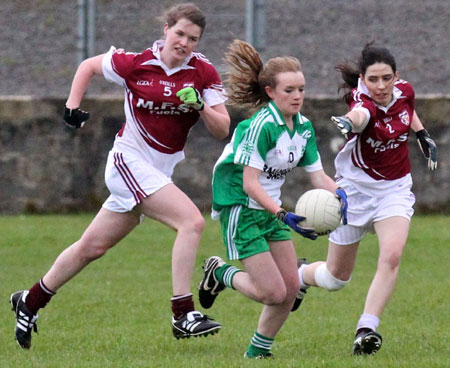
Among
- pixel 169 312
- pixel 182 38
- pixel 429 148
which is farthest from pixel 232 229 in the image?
pixel 169 312

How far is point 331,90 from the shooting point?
48.9 feet

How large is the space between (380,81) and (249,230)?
1304 mm

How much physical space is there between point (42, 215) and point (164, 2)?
11.0 ft

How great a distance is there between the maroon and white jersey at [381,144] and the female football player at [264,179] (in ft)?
1.58

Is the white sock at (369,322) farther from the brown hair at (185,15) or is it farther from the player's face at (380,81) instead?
the brown hair at (185,15)

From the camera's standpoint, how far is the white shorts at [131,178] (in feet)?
22.8

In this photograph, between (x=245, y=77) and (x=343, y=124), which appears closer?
(x=343, y=124)

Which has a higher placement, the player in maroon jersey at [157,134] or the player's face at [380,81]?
the player's face at [380,81]

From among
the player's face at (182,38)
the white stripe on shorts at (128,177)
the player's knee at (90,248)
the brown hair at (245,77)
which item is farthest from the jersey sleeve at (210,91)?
the player's knee at (90,248)

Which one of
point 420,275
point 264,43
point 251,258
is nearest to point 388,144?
point 251,258

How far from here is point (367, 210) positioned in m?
7.21

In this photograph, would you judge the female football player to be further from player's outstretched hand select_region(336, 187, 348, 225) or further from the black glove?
the black glove

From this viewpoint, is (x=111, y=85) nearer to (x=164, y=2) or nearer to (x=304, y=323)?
(x=164, y=2)

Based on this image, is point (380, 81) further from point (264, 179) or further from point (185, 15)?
point (185, 15)
